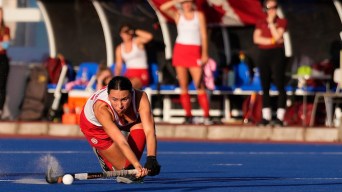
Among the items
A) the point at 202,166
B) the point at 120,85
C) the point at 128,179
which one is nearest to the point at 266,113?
the point at 202,166

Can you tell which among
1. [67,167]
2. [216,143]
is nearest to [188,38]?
[216,143]

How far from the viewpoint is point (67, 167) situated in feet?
45.9

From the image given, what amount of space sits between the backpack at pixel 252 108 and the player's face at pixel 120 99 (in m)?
11.6

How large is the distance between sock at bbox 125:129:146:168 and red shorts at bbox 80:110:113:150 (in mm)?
277

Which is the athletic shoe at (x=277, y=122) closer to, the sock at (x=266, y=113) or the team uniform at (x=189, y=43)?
the sock at (x=266, y=113)

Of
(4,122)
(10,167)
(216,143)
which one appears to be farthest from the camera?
(4,122)

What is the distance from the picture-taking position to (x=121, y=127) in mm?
11797

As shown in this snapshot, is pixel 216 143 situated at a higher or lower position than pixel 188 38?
lower

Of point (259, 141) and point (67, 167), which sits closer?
point (67, 167)

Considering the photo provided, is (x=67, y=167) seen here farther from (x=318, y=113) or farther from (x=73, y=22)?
(x=73, y=22)

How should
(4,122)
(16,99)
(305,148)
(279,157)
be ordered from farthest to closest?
(16,99) → (4,122) → (305,148) → (279,157)

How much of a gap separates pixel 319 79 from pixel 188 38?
3124 mm

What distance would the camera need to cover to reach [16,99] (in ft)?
79.7

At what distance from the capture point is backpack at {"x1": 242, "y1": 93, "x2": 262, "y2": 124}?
2253cm
